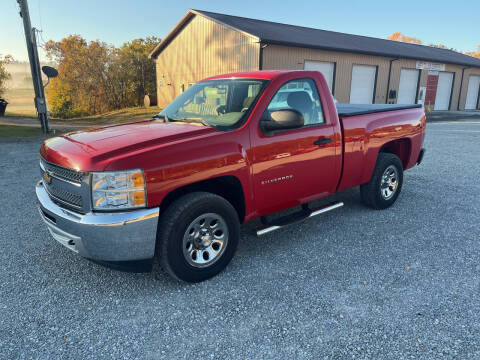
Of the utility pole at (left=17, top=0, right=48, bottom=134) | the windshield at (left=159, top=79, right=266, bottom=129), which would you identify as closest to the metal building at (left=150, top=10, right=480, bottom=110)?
the utility pole at (left=17, top=0, right=48, bottom=134)

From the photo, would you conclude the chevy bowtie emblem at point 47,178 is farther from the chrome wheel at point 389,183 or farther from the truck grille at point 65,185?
the chrome wheel at point 389,183

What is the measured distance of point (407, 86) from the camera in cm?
2466

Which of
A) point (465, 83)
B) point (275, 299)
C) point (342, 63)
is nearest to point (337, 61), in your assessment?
point (342, 63)

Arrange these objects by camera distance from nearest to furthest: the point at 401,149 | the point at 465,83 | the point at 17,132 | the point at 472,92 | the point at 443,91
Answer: the point at 401,149 → the point at 17,132 → the point at 443,91 → the point at 465,83 → the point at 472,92

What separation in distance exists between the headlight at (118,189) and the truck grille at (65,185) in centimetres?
12

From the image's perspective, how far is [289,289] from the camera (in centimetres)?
310

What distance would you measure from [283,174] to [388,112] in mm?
2287

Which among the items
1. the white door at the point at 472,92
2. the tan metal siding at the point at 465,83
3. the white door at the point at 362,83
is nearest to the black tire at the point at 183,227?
the white door at the point at 362,83

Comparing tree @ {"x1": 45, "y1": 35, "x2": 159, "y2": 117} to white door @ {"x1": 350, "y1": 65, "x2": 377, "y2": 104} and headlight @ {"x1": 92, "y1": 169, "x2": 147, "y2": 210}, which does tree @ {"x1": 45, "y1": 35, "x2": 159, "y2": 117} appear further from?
headlight @ {"x1": 92, "y1": 169, "x2": 147, "y2": 210}

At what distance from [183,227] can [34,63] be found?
13552 mm

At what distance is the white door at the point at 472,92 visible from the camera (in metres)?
29.3

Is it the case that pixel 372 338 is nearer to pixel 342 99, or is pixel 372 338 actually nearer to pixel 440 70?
pixel 342 99

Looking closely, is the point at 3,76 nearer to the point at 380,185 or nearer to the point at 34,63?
the point at 34,63

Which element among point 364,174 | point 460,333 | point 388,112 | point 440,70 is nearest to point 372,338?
point 460,333
